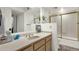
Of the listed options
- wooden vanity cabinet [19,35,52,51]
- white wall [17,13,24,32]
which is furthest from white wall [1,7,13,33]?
wooden vanity cabinet [19,35,52,51]

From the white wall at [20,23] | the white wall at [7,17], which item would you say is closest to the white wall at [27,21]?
the white wall at [20,23]

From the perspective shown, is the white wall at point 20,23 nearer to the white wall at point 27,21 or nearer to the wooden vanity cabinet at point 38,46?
the white wall at point 27,21

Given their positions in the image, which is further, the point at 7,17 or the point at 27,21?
the point at 27,21

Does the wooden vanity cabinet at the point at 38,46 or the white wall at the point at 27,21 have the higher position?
the white wall at the point at 27,21

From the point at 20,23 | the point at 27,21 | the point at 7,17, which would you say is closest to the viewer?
the point at 7,17

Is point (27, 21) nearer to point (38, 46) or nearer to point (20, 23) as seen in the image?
point (20, 23)

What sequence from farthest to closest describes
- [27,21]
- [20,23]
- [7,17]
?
[27,21] → [20,23] → [7,17]

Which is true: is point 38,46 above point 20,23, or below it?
below

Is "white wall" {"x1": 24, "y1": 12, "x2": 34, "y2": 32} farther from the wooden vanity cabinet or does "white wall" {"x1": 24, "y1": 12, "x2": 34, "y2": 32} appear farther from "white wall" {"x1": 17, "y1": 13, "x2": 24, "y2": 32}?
the wooden vanity cabinet

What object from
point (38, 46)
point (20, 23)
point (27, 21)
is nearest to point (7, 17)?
point (20, 23)

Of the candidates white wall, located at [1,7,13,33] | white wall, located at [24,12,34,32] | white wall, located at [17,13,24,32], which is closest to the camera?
white wall, located at [1,7,13,33]

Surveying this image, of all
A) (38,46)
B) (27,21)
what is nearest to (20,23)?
(27,21)
